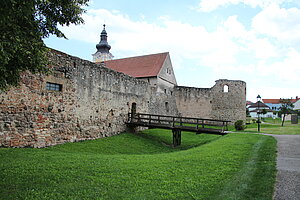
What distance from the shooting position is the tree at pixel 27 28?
4020mm

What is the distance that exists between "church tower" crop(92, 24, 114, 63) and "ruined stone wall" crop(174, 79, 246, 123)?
105ft

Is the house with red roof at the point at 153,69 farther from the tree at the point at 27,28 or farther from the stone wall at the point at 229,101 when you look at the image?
the tree at the point at 27,28

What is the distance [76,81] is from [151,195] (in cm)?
966

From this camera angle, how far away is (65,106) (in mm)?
11602

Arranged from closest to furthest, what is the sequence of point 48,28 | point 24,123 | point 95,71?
1. point 48,28
2. point 24,123
3. point 95,71

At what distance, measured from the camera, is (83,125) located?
1285cm

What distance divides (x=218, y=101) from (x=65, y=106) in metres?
23.2

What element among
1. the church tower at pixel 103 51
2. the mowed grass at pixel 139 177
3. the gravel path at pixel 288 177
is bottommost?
the mowed grass at pixel 139 177

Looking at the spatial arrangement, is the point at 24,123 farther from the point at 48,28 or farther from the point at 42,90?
the point at 48,28

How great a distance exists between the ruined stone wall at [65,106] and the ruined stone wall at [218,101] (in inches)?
541

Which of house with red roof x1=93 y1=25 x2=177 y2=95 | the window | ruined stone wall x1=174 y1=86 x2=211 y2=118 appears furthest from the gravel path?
ruined stone wall x1=174 y1=86 x2=211 y2=118

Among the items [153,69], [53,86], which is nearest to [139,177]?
[53,86]

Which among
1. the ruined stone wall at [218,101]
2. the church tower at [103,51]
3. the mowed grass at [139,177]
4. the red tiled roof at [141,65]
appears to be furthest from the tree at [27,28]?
the church tower at [103,51]

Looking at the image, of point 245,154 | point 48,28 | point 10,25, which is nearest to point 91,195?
point 10,25
